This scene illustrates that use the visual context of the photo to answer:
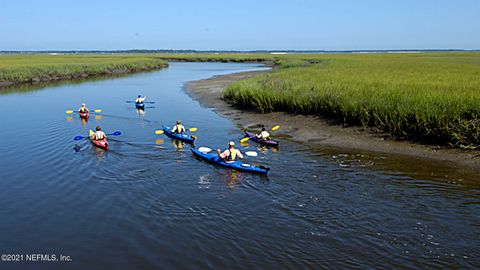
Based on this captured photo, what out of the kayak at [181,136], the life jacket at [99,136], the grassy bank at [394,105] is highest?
the grassy bank at [394,105]

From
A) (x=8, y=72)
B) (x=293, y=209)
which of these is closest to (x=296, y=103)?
(x=293, y=209)

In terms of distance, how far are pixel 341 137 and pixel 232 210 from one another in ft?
33.8

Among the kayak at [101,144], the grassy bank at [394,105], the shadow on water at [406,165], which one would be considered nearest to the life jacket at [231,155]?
the shadow on water at [406,165]

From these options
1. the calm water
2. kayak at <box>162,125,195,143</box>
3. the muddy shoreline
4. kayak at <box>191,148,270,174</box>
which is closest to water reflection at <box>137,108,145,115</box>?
the muddy shoreline

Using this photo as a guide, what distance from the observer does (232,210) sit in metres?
12.3

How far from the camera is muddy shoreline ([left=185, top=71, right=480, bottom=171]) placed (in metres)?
16.9

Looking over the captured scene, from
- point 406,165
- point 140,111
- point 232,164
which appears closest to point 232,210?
point 232,164

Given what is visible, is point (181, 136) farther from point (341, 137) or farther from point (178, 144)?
point (341, 137)

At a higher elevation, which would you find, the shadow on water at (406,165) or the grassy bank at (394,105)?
the grassy bank at (394,105)

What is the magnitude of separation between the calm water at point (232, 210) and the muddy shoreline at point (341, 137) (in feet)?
3.14

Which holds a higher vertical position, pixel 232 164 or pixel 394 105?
pixel 394 105

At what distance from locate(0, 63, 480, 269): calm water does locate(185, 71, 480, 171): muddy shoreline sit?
0.96 metres

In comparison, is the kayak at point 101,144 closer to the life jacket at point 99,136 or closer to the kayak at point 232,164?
the life jacket at point 99,136

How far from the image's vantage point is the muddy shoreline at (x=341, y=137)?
55.6ft
